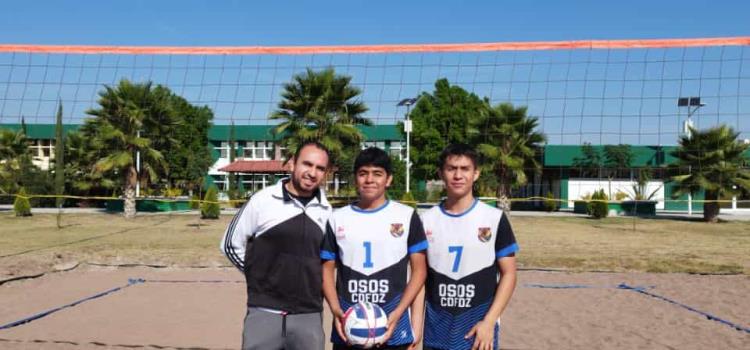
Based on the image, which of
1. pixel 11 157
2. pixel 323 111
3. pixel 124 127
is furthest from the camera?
pixel 11 157

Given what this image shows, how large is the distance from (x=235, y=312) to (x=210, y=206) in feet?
45.3

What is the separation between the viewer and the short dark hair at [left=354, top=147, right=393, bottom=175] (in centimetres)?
258

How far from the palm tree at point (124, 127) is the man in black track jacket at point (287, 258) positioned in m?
18.4

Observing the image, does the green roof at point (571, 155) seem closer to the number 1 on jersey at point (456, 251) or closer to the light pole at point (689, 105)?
the light pole at point (689, 105)

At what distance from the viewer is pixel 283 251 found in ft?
8.63

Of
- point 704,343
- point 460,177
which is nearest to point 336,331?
point 460,177

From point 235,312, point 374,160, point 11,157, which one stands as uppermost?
point 11,157

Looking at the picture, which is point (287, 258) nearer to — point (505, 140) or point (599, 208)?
point (505, 140)

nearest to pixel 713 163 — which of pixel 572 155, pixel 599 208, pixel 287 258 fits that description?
pixel 599 208

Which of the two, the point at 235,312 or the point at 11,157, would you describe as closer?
the point at 235,312

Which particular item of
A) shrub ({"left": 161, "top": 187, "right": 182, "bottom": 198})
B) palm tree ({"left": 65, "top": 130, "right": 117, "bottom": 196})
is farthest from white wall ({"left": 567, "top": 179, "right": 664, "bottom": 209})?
palm tree ({"left": 65, "top": 130, "right": 117, "bottom": 196})

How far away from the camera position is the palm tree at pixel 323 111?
17328mm

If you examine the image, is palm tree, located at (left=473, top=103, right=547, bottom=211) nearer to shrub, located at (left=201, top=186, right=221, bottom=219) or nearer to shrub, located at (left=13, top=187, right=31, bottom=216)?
shrub, located at (left=201, top=186, right=221, bottom=219)

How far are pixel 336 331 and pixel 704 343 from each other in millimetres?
3790
